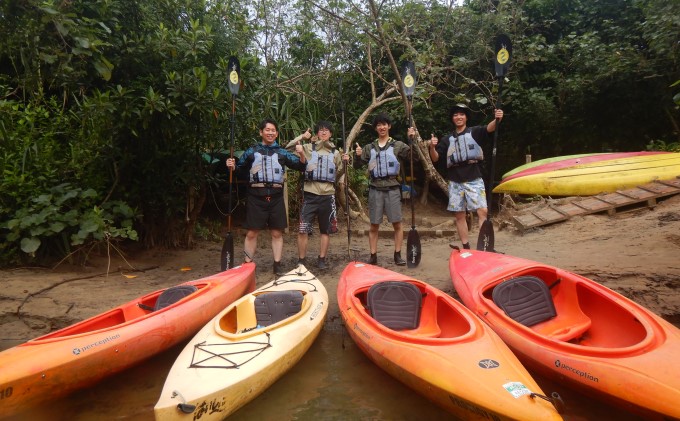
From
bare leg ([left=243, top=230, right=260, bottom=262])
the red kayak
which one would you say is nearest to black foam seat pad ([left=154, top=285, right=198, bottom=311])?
bare leg ([left=243, top=230, right=260, bottom=262])

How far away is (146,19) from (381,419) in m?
4.62

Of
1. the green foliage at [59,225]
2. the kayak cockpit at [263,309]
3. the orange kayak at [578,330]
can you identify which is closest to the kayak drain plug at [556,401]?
the orange kayak at [578,330]

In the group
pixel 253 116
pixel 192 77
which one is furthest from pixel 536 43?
pixel 192 77

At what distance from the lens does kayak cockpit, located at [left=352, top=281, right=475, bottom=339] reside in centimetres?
290

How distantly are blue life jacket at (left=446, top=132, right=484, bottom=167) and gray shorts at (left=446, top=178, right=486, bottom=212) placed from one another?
0.75ft

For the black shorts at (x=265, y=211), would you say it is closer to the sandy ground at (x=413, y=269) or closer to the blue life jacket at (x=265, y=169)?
the blue life jacket at (x=265, y=169)

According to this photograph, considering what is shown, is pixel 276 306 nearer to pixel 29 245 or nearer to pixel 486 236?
pixel 486 236

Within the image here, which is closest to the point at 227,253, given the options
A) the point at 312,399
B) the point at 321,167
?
the point at 321,167

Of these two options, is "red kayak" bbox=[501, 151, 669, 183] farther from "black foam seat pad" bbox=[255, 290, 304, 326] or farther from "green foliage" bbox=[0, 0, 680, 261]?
"black foam seat pad" bbox=[255, 290, 304, 326]

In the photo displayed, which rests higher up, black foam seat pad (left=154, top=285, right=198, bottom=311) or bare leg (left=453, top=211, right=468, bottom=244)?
bare leg (left=453, top=211, right=468, bottom=244)

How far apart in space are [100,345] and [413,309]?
80.7 inches

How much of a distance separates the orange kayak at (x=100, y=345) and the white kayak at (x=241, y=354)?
0.30 meters

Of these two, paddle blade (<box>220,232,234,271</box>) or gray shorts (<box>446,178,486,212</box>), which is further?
paddle blade (<box>220,232,234,271</box>)

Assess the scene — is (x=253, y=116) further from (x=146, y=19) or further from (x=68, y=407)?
(x=68, y=407)
